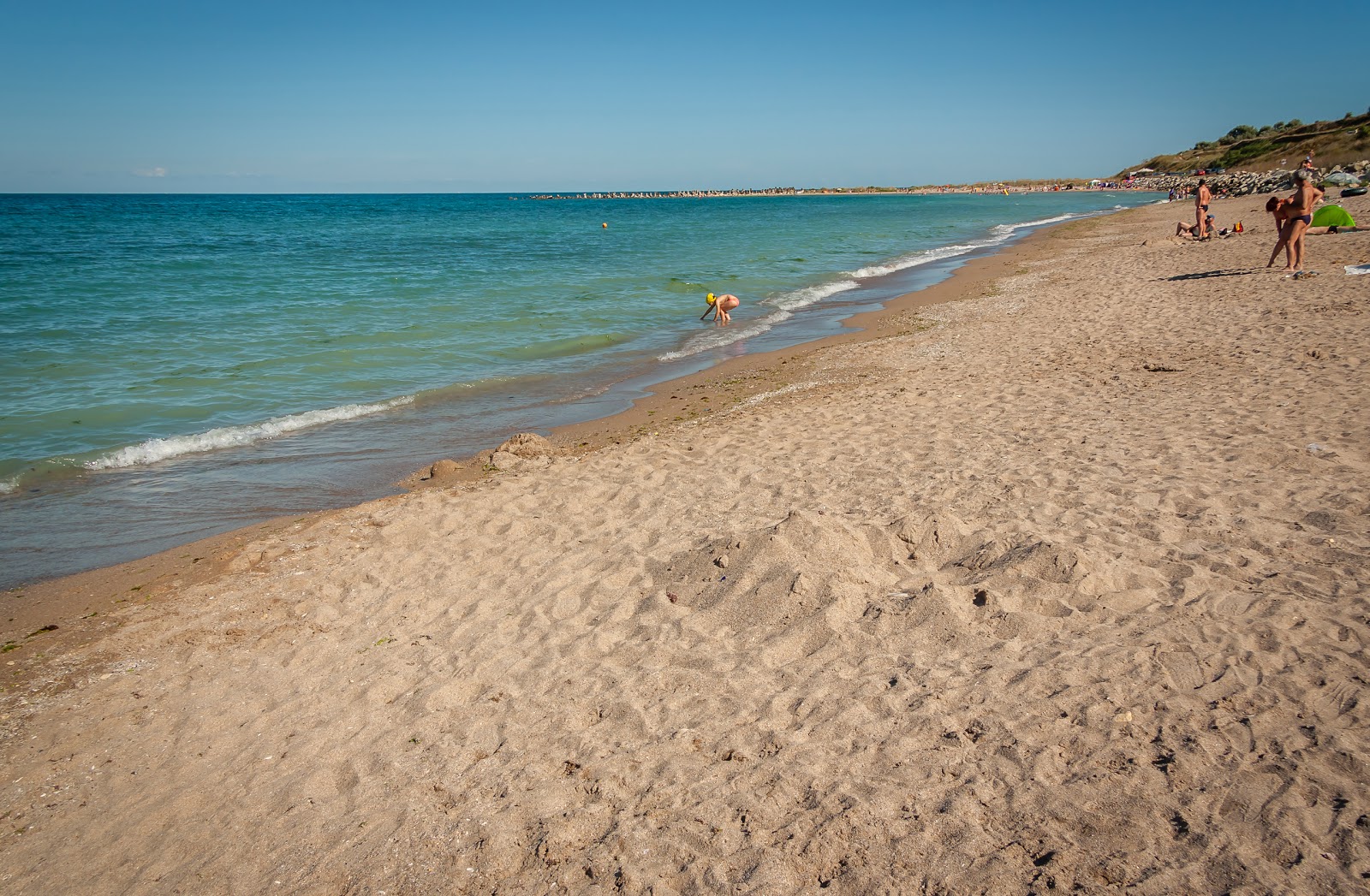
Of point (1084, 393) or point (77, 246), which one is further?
point (77, 246)

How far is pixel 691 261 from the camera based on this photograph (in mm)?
29750

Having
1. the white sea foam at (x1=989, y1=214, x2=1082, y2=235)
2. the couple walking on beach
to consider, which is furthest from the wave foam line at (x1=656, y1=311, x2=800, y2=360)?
the white sea foam at (x1=989, y1=214, x2=1082, y2=235)

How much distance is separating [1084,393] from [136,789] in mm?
8667

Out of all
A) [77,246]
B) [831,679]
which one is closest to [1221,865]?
[831,679]

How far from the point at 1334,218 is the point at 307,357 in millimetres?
21419

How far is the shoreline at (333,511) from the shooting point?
5.56 meters

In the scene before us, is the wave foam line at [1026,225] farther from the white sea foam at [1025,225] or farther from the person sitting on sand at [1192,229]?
the person sitting on sand at [1192,229]

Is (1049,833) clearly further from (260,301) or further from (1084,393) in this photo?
(260,301)

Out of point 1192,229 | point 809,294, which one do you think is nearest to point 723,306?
point 809,294

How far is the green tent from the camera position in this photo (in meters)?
16.5

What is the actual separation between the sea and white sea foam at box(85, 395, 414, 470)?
0.03 m

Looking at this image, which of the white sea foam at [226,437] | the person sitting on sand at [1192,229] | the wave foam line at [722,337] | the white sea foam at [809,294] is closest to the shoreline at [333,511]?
the wave foam line at [722,337]

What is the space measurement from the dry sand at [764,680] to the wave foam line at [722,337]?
7.00 m

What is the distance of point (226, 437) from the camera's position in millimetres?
9531
